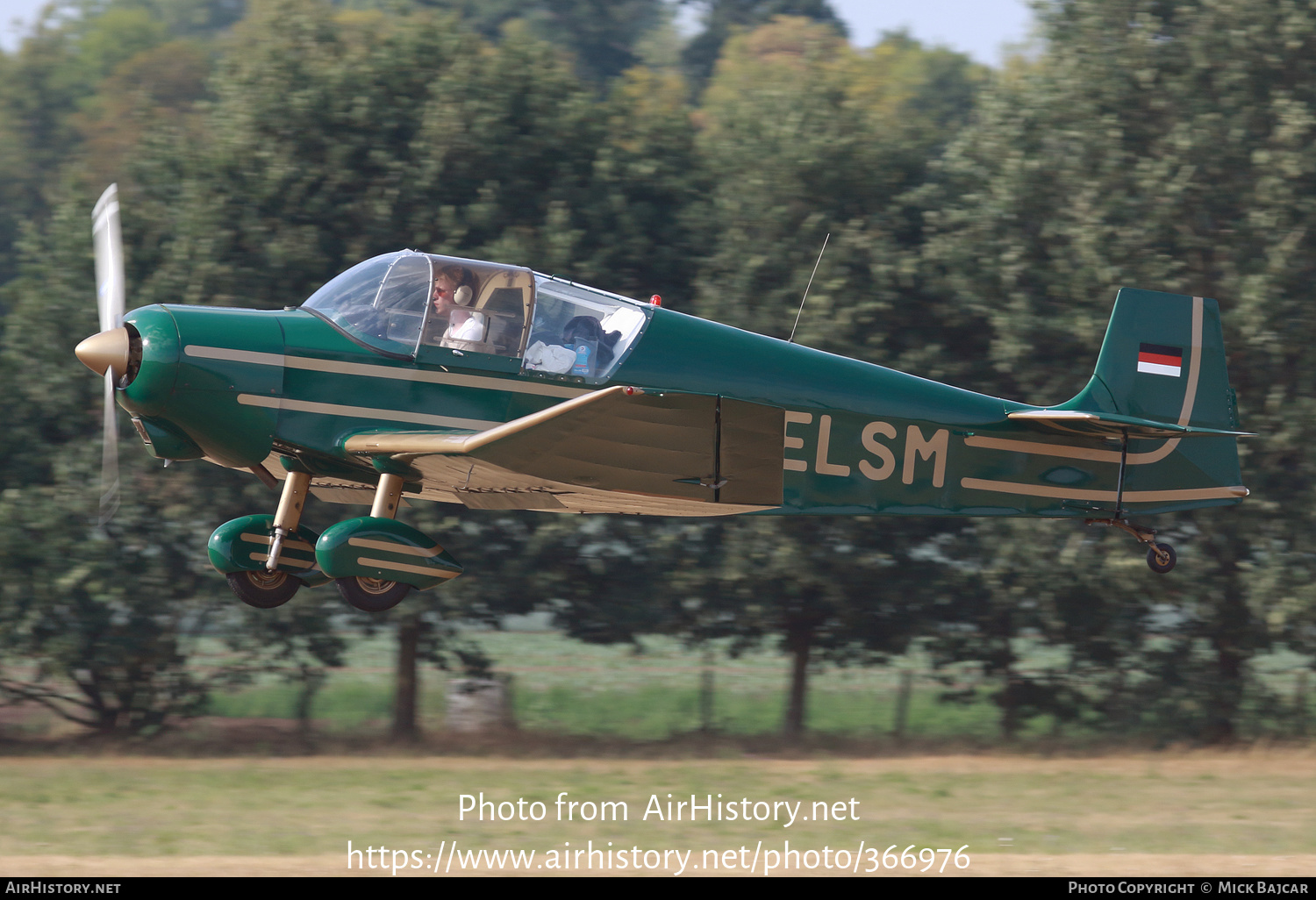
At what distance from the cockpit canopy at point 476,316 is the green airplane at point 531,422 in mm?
12

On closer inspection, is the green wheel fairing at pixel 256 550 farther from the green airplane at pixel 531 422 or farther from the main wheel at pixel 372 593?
Answer: the main wheel at pixel 372 593

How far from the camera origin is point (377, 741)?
1577 cm

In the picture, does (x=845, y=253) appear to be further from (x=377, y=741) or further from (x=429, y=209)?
(x=377, y=741)

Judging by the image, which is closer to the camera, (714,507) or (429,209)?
(714,507)

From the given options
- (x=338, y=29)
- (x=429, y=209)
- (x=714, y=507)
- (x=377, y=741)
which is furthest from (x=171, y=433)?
(x=338, y=29)

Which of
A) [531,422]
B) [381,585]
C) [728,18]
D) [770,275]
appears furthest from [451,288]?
[728,18]

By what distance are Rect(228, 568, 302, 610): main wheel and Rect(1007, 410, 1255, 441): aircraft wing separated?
4.81 meters

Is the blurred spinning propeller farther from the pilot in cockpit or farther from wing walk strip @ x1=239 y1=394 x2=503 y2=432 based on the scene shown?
the pilot in cockpit

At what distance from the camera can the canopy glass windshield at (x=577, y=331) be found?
801 cm

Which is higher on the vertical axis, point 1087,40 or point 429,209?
point 1087,40

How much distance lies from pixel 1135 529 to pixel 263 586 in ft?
18.9

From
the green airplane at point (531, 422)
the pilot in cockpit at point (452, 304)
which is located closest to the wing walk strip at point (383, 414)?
the green airplane at point (531, 422)

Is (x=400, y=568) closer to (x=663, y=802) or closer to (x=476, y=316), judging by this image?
(x=476, y=316)

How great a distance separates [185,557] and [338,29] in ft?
21.5
